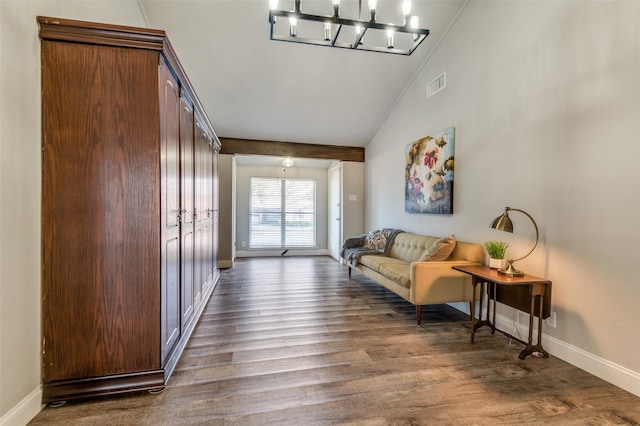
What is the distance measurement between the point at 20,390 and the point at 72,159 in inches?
49.6

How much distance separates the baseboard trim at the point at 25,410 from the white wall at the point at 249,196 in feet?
17.0

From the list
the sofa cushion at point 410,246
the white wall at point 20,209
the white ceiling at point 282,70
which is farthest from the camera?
the sofa cushion at point 410,246

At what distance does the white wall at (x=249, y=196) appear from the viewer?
6.77 meters

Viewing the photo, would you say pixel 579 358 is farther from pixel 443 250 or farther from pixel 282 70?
pixel 282 70

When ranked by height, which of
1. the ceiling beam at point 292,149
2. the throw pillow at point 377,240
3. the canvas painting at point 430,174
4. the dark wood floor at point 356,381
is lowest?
the dark wood floor at point 356,381

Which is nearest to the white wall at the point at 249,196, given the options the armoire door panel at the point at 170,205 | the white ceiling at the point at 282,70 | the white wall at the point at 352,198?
the white wall at the point at 352,198

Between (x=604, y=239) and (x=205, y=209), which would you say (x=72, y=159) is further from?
(x=604, y=239)

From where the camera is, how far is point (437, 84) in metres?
3.64

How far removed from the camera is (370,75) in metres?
4.09

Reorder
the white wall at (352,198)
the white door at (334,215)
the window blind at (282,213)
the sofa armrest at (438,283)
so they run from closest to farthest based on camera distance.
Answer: the sofa armrest at (438,283) < the white wall at (352,198) < the white door at (334,215) < the window blind at (282,213)

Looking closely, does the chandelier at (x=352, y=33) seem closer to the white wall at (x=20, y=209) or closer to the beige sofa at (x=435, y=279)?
the white wall at (x=20, y=209)

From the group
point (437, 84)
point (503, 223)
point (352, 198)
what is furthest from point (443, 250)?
point (352, 198)

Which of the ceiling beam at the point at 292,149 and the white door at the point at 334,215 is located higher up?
the ceiling beam at the point at 292,149

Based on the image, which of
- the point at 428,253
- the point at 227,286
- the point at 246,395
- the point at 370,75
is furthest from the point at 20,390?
the point at 370,75
